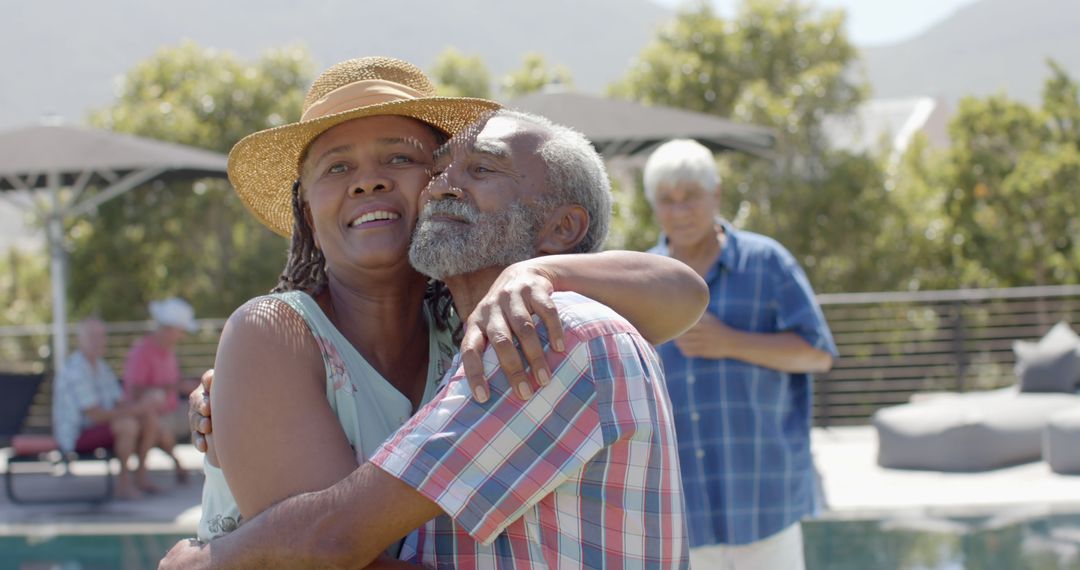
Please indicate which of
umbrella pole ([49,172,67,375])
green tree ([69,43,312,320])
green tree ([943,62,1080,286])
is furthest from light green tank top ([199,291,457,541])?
green tree ([943,62,1080,286])

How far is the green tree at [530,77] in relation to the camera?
20844mm

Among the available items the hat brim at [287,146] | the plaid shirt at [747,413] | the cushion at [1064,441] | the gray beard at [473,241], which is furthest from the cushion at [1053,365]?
the gray beard at [473,241]

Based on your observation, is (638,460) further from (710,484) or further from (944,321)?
(944,321)

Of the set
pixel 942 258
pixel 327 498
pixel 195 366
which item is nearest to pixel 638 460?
pixel 327 498

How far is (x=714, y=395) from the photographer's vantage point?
3393 millimetres

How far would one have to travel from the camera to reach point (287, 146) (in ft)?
6.94

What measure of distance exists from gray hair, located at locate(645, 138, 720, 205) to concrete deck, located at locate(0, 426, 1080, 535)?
3.11 m

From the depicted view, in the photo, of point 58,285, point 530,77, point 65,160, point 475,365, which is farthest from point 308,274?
point 530,77

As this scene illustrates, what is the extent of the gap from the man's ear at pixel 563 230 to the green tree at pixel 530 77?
18.7m

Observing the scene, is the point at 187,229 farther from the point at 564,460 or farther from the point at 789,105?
the point at 564,460

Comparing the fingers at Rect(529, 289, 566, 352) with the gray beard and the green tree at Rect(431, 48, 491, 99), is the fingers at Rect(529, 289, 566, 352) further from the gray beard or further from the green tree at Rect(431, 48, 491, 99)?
the green tree at Rect(431, 48, 491, 99)

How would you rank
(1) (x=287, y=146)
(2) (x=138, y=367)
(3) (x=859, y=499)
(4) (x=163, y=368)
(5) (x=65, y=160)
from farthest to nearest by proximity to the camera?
(5) (x=65, y=160), (4) (x=163, y=368), (2) (x=138, y=367), (3) (x=859, y=499), (1) (x=287, y=146)

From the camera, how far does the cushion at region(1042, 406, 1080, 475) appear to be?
7125 mm

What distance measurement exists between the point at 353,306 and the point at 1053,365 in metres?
7.67
